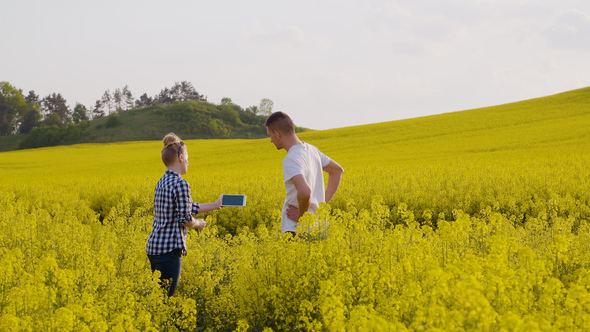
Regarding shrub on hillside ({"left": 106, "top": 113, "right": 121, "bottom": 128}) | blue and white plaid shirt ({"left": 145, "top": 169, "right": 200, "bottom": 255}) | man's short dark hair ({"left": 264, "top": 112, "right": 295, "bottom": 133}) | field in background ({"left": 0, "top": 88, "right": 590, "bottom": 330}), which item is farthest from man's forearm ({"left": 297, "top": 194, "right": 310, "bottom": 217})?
shrub on hillside ({"left": 106, "top": 113, "right": 121, "bottom": 128})

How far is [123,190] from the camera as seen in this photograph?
11.6 m

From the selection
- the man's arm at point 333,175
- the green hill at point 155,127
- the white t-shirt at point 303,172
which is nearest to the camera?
the white t-shirt at point 303,172

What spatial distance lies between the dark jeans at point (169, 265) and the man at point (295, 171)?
1.00 metres

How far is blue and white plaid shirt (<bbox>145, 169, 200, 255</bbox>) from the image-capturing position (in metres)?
3.78

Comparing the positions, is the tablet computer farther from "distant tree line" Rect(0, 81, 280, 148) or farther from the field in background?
"distant tree line" Rect(0, 81, 280, 148)

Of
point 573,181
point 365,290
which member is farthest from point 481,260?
point 573,181

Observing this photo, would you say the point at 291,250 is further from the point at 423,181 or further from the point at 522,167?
the point at 522,167

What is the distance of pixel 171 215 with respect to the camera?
384 cm

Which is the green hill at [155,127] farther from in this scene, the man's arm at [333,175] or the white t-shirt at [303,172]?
the white t-shirt at [303,172]

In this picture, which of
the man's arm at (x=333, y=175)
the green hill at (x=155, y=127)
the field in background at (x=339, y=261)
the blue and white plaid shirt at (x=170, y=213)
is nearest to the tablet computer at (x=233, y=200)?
the blue and white plaid shirt at (x=170, y=213)

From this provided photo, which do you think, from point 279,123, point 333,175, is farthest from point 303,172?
point 333,175

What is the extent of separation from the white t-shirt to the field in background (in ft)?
0.64

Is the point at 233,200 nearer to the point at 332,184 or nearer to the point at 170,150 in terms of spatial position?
the point at 170,150

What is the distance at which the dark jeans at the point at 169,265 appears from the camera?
3906 mm
